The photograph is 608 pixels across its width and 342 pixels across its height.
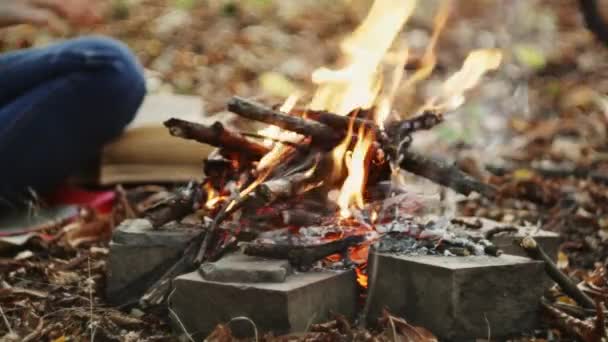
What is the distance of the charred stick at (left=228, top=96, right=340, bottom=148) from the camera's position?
2.54 m

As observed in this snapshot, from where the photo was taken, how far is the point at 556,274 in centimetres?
244

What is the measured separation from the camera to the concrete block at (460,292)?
7.41 ft

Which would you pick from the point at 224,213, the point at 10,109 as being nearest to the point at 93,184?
the point at 10,109

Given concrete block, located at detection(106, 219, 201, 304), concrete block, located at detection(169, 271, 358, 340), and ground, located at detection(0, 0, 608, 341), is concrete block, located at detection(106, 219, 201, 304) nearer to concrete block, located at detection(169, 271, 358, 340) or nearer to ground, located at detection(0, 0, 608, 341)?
ground, located at detection(0, 0, 608, 341)

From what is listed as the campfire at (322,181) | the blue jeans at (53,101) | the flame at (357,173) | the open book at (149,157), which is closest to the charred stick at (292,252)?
the campfire at (322,181)

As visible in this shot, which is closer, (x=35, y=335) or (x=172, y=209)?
(x=35, y=335)

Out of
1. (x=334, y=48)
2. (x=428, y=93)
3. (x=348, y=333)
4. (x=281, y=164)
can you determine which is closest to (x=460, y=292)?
(x=348, y=333)

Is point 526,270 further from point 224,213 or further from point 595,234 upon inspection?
point 595,234

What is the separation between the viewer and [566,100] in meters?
6.27

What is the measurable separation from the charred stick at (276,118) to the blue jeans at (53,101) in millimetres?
1366

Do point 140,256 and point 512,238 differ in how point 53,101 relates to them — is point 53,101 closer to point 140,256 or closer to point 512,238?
point 140,256

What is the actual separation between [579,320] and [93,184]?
265 cm

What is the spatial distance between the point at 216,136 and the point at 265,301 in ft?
2.12

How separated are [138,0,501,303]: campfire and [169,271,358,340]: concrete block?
0.32 feet
